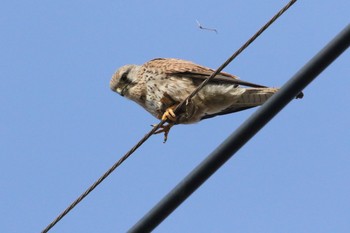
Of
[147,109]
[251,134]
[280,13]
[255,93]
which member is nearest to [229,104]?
[255,93]

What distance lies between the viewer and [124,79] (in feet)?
25.4

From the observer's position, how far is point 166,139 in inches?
277

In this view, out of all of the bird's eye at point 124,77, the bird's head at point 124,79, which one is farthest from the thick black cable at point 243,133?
the bird's eye at point 124,77

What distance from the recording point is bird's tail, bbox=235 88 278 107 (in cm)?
702

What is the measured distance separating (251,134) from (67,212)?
4.40 feet

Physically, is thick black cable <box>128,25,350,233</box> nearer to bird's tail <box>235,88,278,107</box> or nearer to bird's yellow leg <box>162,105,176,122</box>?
bird's yellow leg <box>162,105,176,122</box>

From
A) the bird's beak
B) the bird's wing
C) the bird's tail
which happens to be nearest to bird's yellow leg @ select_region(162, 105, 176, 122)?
the bird's wing

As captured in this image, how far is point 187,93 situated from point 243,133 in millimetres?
3509

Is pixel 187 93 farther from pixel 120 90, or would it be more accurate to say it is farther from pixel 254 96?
pixel 120 90

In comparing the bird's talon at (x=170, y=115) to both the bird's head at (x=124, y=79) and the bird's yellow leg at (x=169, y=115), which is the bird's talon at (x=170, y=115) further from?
the bird's head at (x=124, y=79)

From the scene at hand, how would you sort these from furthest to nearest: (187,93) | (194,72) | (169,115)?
(194,72) → (187,93) → (169,115)

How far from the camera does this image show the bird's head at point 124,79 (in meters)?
7.67

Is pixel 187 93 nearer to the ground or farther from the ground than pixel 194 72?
nearer to the ground

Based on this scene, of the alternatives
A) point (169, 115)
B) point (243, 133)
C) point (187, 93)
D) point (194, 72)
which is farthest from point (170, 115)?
point (243, 133)
